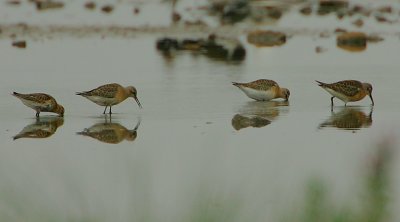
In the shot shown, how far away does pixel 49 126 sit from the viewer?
562 inches

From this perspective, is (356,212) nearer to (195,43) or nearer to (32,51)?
(32,51)

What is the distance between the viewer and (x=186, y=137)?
13219 millimetres

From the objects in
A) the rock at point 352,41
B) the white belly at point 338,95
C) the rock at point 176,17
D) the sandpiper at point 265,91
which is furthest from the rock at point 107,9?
the white belly at point 338,95

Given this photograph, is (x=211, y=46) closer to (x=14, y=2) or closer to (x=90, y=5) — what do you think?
(x=90, y=5)

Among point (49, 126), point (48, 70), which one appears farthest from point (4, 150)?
point (48, 70)

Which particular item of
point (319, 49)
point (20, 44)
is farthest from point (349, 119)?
point (20, 44)

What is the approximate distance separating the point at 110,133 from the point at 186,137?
40.9 inches

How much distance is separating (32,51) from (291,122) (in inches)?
461

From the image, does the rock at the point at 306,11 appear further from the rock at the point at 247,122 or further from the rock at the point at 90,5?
the rock at the point at 247,122

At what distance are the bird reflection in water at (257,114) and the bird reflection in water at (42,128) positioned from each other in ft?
7.86

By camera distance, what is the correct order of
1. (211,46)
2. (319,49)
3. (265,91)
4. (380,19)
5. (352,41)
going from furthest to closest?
(380,19) < (352,41) < (211,46) < (319,49) < (265,91)

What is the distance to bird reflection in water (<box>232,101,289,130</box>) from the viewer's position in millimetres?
14484

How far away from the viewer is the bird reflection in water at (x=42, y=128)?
13477 mm

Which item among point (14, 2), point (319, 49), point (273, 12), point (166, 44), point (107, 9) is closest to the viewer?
point (319, 49)
